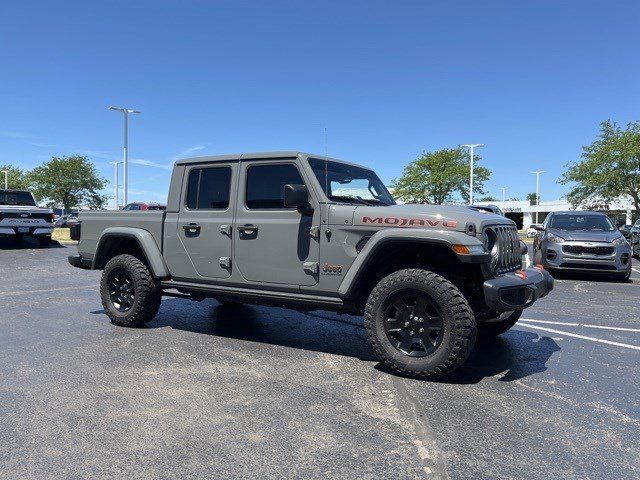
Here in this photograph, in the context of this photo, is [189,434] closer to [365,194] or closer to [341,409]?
[341,409]

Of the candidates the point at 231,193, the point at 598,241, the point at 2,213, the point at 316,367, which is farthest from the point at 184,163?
the point at 2,213

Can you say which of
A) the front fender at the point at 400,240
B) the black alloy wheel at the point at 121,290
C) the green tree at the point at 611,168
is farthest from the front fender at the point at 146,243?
the green tree at the point at 611,168

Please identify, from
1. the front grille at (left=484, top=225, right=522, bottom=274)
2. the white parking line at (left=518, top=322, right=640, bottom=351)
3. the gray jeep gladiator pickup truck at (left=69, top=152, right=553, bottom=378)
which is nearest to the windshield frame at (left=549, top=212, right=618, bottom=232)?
the white parking line at (left=518, top=322, right=640, bottom=351)

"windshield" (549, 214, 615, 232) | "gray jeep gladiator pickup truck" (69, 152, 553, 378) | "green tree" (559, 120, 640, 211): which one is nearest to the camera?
"gray jeep gladiator pickup truck" (69, 152, 553, 378)

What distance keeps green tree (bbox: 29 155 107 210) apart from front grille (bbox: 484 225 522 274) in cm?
5484

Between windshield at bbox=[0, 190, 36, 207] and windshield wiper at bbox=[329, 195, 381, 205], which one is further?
windshield at bbox=[0, 190, 36, 207]

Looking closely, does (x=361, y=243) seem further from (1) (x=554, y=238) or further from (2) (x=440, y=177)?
(2) (x=440, y=177)

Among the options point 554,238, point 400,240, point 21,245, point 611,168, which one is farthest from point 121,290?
point 611,168

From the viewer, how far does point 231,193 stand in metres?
4.98

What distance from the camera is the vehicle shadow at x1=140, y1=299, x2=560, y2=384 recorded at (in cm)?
425

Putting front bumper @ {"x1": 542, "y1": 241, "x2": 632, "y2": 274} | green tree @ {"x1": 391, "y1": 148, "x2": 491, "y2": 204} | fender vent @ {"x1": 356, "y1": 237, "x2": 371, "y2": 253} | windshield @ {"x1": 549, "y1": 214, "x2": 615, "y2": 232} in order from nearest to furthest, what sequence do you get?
fender vent @ {"x1": 356, "y1": 237, "x2": 371, "y2": 253} < front bumper @ {"x1": 542, "y1": 241, "x2": 632, "y2": 274} < windshield @ {"x1": 549, "y1": 214, "x2": 615, "y2": 232} < green tree @ {"x1": 391, "y1": 148, "x2": 491, "y2": 204}

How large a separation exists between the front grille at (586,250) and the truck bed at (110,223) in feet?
27.8

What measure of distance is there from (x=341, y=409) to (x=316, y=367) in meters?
0.95

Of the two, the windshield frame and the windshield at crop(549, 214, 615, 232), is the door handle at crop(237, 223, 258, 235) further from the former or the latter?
the windshield at crop(549, 214, 615, 232)
